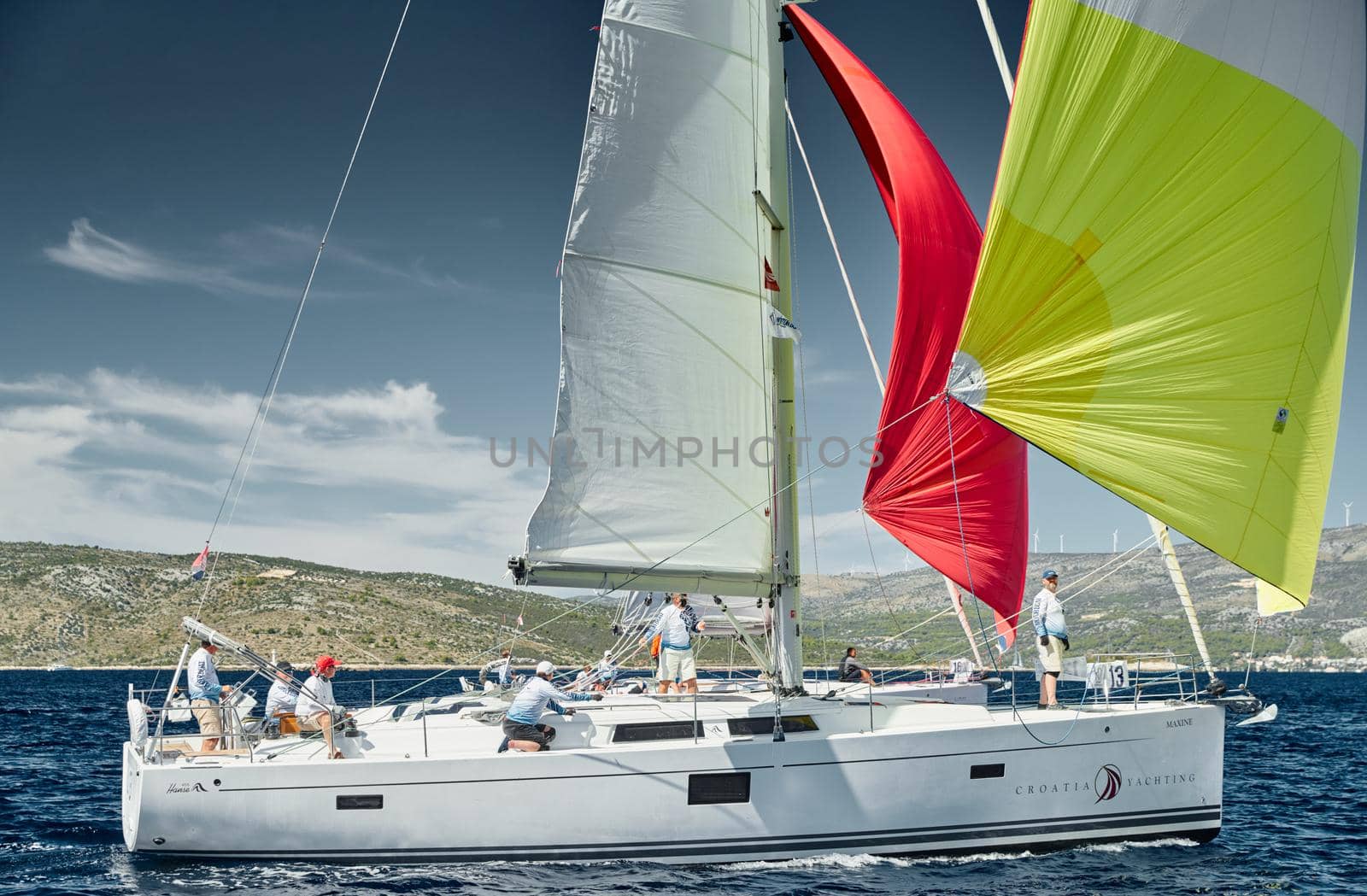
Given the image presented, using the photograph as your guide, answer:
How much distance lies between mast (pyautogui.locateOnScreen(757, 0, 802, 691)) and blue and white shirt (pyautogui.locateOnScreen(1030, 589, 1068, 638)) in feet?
9.29

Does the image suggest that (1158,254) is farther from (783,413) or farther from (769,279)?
(783,413)

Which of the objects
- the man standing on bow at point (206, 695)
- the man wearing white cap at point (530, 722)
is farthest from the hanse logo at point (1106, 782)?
the man standing on bow at point (206, 695)

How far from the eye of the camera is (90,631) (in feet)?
273

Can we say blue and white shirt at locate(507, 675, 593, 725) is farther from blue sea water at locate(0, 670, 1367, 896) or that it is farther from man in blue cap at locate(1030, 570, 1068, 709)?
man in blue cap at locate(1030, 570, 1068, 709)

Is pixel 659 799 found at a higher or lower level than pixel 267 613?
higher

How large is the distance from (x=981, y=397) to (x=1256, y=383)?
2.97 m

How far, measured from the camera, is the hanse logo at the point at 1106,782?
444 inches

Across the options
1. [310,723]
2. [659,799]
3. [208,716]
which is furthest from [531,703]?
[208,716]

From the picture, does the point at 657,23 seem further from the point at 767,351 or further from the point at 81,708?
the point at 81,708

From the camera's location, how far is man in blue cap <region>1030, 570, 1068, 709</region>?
11.8 meters

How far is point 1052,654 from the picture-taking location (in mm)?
11875

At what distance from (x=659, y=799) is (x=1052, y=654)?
4.94 m

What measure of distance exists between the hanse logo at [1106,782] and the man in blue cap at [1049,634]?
0.91m

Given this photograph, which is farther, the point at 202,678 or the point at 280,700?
the point at 280,700
